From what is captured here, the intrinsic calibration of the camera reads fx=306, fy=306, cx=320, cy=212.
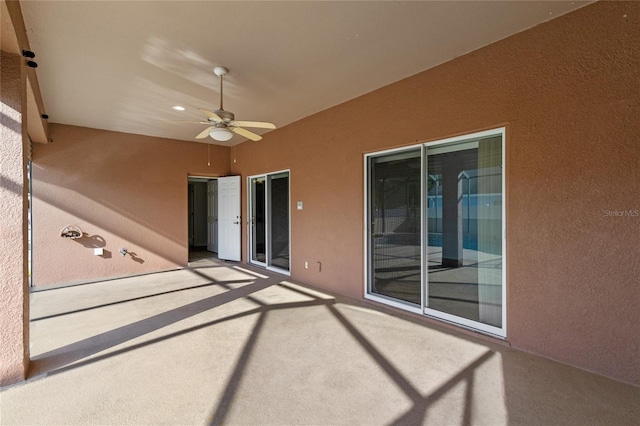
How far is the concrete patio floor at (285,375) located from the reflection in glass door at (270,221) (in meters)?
2.15

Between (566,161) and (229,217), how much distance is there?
603 cm

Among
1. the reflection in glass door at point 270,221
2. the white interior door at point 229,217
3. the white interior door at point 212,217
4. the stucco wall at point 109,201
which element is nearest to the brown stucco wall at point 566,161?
the reflection in glass door at point 270,221

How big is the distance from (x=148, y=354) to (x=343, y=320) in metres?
1.90

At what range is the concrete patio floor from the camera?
1889 millimetres

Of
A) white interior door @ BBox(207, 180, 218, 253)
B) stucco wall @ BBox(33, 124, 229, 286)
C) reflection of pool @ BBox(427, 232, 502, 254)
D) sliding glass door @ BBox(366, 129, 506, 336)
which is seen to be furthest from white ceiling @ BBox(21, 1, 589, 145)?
white interior door @ BBox(207, 180, 218, 253)

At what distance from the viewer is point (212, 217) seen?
27.0 feet

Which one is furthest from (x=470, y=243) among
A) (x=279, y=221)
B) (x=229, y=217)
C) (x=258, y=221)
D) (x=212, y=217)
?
(x=212, y=217)

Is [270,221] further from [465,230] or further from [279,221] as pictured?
[465,230]

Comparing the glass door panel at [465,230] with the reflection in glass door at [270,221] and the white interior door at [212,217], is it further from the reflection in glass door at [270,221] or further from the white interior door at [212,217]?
the white interior door at [212,217]

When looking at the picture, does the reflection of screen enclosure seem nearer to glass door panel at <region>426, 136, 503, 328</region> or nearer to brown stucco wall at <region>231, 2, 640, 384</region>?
glass door panel at <region>426, 136, 503, 328</region>

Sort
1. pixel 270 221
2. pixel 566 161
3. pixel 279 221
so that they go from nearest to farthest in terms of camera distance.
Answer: pixel 566 161
pixel 279 221
pixel 270 221

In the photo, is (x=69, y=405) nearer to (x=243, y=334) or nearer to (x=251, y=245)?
(x=243, y=334)

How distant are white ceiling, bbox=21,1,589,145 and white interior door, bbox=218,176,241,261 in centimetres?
277

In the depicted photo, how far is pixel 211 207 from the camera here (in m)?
8.24
